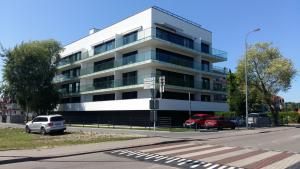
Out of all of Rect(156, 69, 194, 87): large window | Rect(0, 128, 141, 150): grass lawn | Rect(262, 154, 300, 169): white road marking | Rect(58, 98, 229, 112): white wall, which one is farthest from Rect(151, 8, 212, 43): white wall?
Rect(262, 154, 300, 169): white road marking

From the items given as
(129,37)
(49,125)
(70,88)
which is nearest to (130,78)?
(129,37)

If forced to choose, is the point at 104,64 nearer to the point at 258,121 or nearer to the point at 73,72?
the point at 73,72

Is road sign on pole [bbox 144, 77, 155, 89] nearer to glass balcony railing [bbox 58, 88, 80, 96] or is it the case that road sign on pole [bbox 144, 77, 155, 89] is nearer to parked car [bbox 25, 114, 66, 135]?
parked car [bbox 25, 114, 66, 135]

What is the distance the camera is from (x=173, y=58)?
158ft

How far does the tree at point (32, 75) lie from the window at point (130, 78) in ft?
50.7

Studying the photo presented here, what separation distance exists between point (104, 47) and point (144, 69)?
11450mm

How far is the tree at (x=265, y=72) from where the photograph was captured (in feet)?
176

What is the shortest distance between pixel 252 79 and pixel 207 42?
29.5 feet

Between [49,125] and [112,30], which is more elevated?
[112,30]

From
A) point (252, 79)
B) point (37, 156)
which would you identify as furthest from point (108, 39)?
point (37, 156)

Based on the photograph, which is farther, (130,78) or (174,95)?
(174,95)

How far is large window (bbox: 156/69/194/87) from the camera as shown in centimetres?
4619

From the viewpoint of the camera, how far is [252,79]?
181ft

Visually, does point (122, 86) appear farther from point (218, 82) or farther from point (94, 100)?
point (218, 82)
